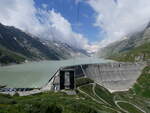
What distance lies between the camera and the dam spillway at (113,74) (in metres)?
132

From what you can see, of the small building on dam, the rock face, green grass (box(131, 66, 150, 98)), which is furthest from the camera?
green grass (box(131, 66, 150, 98))

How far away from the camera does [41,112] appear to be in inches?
790

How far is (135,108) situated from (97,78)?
40.3 meters

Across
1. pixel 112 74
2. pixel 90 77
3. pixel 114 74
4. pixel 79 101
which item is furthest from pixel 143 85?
pixel 79 101

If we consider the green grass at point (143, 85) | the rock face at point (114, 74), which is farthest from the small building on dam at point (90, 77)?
the green grass at point (143, 85)

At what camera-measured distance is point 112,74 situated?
14225 cm

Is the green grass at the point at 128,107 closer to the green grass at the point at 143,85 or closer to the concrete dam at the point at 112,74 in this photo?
the concrete dam at the point at 112,74

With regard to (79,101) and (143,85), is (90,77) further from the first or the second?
(79,101)

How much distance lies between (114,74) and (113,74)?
0.87 metres

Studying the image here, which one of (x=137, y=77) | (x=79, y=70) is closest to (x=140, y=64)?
(x=137, y=77)

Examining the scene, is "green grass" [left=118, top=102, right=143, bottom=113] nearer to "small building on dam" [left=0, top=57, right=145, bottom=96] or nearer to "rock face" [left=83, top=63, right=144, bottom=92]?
"small building on dam" [left=0, top=57, right=145, bottom=96]

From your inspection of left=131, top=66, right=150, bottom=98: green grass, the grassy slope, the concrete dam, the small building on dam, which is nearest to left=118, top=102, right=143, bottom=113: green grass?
the grassy slope

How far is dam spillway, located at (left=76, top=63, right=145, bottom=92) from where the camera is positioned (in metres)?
132

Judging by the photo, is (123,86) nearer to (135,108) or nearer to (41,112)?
(135,108)
